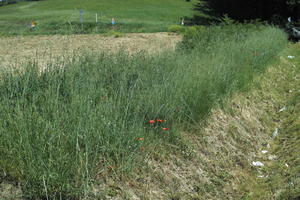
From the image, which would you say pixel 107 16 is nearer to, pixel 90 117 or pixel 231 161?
pixel 231 161

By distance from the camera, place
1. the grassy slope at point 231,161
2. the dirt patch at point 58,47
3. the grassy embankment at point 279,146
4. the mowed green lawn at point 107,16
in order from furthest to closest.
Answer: the mowed green lawn at point 107,16 < the dirt patch at point 58,47 < the grassy embankment at point 279,146 < the grassy slope at point 231,161

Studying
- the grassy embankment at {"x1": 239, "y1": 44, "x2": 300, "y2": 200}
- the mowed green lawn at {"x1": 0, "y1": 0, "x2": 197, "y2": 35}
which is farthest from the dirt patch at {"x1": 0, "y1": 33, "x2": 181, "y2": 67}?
the mowed green lawn at {"x1": 0, "y1": 0, "x2": 197, "y2": 35}

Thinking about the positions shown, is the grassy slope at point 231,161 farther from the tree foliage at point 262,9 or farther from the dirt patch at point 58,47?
the tree foliage at point 262,9

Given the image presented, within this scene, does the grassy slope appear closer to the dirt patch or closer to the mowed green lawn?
the dirt patch

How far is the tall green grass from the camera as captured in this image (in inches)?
91.3

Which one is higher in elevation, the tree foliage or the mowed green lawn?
the tree foliage

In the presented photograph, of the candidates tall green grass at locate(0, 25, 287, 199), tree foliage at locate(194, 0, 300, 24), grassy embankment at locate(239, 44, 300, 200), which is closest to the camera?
tall green grass at locate(0, 25, 287, 199)

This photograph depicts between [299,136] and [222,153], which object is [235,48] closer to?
[299,136]

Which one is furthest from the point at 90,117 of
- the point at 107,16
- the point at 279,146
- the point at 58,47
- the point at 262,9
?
the point at 107,16

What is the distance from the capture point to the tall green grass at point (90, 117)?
232cm

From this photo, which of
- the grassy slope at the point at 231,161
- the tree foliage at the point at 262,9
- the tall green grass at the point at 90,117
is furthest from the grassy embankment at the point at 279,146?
the tree foliage at the point at 262,9

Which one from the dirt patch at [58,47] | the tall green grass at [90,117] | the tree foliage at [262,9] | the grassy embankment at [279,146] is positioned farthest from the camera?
the tree foliage at [262,9]

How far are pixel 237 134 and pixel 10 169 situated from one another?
2.85m

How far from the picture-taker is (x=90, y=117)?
2.62 meters
